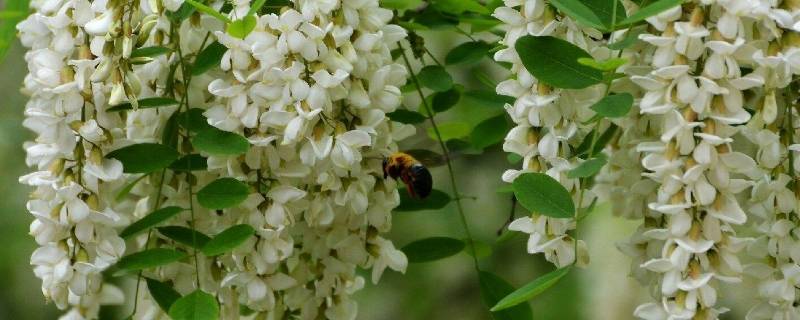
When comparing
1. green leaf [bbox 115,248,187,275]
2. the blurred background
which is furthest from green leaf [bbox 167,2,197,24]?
the blurred background

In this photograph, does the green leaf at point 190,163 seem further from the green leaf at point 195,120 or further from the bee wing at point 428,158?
the bee wing at point 428,158

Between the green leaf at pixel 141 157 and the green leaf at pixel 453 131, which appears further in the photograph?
the green leaf at pixel 453 131

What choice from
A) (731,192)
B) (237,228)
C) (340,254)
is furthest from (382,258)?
(731,192)

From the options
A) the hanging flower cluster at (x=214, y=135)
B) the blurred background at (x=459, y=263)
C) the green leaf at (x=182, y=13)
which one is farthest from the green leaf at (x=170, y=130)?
the blurred background at (x=459, y=263)

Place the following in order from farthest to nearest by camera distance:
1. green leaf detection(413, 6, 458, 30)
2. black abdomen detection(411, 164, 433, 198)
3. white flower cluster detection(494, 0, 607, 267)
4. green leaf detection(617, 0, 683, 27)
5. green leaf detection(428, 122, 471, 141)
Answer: green leaf detection(428, 122, 471, 141) → green leaf detection(413, 6, 458, 30) → black abdomen detection(411, 164, 433, 198) → white flower cluster detection(494, 0, 607, 267) → green leaf detection(617, 0, 683, 27)

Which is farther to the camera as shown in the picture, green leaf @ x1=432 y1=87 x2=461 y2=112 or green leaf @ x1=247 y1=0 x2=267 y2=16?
green leaf @ x1=432 y1=87 x2=461 y2=112

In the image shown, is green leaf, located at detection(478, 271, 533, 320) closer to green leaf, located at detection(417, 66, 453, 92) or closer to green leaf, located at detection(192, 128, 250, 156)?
green leaf, located at detection(417, 66, 453, 92)

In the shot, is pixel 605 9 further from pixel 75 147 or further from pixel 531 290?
pixel 75 147
